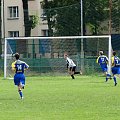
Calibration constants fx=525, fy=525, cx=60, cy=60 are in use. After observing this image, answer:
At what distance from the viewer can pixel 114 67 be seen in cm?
2827

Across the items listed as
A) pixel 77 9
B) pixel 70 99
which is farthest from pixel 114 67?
pixel 77 9

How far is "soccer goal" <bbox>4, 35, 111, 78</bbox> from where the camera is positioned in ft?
131

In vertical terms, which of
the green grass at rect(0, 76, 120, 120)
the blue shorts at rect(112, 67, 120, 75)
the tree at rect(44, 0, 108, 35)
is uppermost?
the tree at rect(44, 0, 108, 35)

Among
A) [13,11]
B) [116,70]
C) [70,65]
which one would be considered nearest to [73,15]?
[70,65]

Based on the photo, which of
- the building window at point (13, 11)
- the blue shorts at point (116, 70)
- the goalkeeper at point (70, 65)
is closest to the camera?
the blue shorts at point (116, 70)

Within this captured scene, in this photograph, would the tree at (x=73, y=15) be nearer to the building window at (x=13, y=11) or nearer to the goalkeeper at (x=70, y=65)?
the building window at (x=13, y=11)

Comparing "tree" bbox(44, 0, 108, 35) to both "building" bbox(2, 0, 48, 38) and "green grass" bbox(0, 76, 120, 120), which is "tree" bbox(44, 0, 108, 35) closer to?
"building" bbox(2, 0, 48, 38)

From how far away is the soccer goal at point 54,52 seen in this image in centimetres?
4003

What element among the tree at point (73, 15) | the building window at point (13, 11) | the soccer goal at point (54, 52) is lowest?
the soccer goal at point (54, 52)

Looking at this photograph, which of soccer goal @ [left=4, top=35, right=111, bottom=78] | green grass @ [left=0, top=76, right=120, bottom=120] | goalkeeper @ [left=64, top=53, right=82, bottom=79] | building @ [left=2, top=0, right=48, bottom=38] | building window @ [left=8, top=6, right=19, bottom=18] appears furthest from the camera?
building window @ [left=8, top=6, right=19, bottom=18]

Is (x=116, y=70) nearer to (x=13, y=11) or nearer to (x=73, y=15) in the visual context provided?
(x=73, y=15)

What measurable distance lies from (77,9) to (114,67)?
24433mm

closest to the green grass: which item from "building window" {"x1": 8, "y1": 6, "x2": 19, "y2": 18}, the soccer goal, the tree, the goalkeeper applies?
the goalkeeper

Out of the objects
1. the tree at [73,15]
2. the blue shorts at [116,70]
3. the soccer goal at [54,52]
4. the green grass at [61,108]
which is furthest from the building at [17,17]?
the green grass at [61,108]
